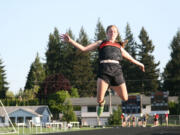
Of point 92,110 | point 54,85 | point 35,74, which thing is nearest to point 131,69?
point 92,110

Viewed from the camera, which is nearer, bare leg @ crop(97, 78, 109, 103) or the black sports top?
bare leg @ crop(97, 78, 109, 103)

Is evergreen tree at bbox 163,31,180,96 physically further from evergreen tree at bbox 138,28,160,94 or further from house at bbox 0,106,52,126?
house at bbox 0,106,52,126

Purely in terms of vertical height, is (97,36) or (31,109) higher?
(97,36)

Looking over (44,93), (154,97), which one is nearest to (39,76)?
(44,93)

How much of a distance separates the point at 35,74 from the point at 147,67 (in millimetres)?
37727

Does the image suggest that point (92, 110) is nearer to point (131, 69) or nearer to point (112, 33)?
point (131, 69)

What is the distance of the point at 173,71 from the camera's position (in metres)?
112

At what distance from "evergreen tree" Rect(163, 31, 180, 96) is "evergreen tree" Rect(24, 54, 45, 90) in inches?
1484

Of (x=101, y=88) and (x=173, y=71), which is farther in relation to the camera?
(x=173, y=71)

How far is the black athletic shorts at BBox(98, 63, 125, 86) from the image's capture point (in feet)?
26.0

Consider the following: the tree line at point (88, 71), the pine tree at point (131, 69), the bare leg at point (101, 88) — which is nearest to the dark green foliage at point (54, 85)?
the tree line at point (88, 71)

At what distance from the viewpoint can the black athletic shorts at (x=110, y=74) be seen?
7.91m

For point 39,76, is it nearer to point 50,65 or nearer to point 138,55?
point 50,65

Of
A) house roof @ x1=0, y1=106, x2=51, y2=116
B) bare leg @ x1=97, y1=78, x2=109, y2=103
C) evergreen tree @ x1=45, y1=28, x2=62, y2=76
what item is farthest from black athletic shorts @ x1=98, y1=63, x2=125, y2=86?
evergreen tree @ x1=45, y1=28, x2=62, y2=76
